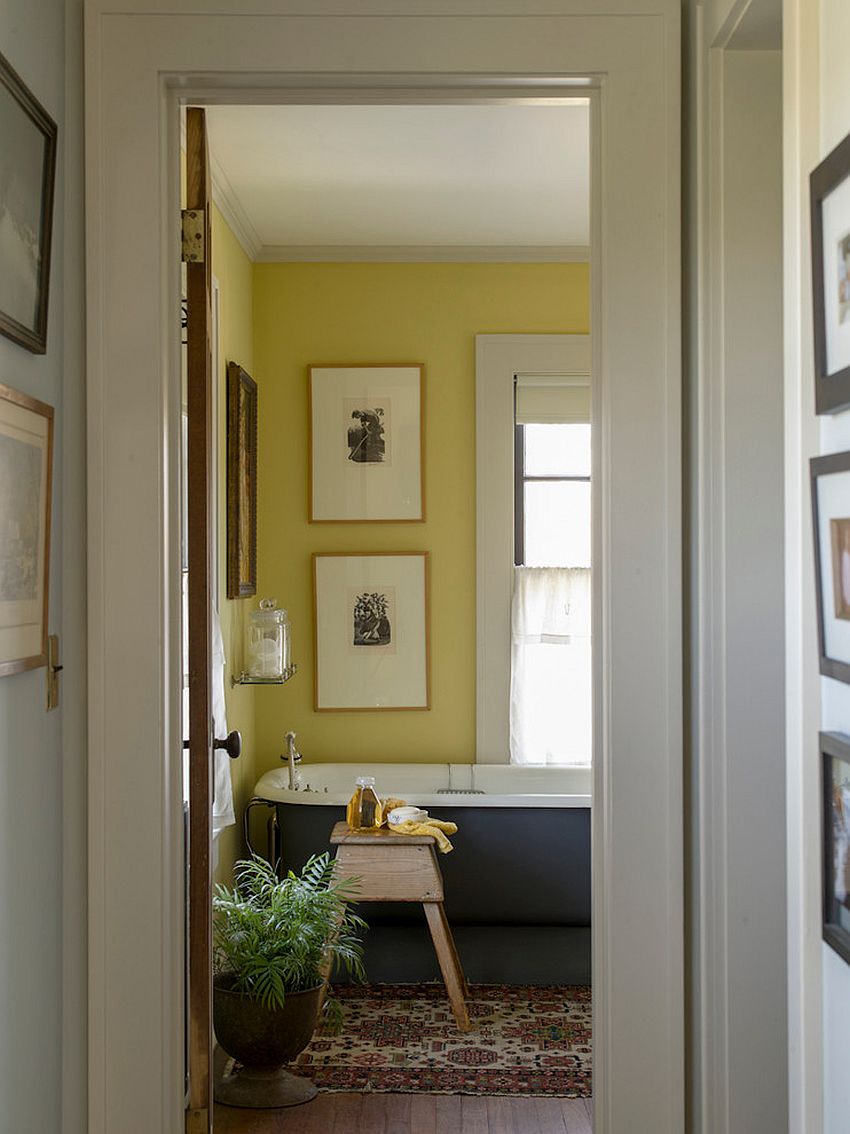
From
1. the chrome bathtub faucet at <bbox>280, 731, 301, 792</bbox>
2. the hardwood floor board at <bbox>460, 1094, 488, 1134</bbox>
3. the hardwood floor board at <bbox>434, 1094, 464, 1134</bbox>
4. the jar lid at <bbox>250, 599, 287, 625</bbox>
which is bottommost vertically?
the hardwood floor board at <bbox>434, 1094, 464, 1134</bbox>

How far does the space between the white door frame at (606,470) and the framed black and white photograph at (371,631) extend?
292cm

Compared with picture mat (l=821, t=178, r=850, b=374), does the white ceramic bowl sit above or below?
below

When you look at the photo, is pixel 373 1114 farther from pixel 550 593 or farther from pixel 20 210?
pixel 20 210

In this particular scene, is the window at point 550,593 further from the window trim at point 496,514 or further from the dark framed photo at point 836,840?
the dark framed photo at point 836,840

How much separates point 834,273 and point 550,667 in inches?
145

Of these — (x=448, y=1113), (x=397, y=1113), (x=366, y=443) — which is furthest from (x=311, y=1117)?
(x=366, y=443)

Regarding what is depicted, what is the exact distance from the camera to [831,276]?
1294 mm

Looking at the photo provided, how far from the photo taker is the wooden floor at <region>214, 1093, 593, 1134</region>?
3.01 metres

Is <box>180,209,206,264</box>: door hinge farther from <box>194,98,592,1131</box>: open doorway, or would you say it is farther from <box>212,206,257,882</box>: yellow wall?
<box>194,98,592,1131</box>: open doorway

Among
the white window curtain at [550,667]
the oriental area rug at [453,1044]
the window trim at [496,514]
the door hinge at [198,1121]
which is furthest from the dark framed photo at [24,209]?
the white window curtain at [550,667]

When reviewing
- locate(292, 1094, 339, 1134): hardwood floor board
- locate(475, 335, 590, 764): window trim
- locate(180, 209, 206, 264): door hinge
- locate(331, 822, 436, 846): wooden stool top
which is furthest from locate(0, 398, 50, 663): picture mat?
locate(475, 335, 590, 764): window trim

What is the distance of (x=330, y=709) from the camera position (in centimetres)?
490

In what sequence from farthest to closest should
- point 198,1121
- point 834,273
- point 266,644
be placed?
point 266,644, point 198,1121, point 834,273

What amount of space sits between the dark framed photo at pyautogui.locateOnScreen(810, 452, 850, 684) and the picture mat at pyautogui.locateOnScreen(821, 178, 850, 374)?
4.4 inches
